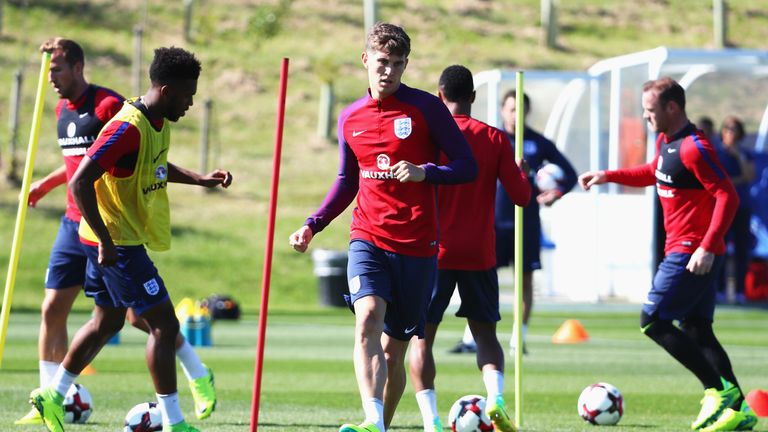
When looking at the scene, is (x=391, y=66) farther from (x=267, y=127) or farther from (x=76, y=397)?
(x=267, y=127)

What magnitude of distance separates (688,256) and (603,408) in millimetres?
1114

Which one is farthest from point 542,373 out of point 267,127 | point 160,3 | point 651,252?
point 160,3

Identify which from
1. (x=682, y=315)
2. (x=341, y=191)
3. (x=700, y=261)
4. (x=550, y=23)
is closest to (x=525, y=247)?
(x=682, y=315)

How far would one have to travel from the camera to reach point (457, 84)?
854 cm

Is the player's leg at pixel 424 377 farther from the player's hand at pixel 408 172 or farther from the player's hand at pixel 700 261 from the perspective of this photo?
the player's hand at pixel 700 261

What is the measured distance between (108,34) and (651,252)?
26154mm

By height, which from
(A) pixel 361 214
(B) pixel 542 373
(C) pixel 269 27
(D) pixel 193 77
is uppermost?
(C) pixel 269 27

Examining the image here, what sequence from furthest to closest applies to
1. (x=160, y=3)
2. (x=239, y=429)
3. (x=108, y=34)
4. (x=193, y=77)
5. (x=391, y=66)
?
1. (x=160, y=3)
2. (x=108, y=34)
3. (x=239, y=429)
4. (x=193, y=77)
5. (x=391, y=66)

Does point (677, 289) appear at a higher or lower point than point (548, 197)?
lower

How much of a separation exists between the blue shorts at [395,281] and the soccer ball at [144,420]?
62.3 inches

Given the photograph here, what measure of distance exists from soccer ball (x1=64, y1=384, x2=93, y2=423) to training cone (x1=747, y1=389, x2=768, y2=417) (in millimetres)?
4531

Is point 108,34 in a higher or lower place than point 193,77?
higher

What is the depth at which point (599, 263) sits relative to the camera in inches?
952

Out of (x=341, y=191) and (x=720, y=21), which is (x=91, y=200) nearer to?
(x=341, y=191)
